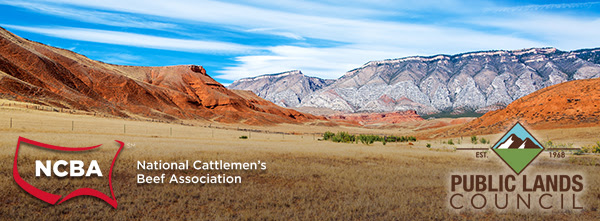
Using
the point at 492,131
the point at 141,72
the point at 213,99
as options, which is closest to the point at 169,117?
the point at 213,99

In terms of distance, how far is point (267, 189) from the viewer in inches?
521

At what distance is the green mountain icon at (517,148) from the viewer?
13.8m

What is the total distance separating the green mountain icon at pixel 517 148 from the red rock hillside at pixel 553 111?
157ft

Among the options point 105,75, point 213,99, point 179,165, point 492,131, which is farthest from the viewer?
point 213,99

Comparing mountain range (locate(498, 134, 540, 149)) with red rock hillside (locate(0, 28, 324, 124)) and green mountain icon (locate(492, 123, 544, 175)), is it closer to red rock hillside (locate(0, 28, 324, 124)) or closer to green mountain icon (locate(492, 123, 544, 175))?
green mountain icon (locate(492, 123, 544, 175))

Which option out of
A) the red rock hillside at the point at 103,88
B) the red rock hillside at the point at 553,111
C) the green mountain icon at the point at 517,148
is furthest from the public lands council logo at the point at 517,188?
the red rock hillside at the point at 103,88

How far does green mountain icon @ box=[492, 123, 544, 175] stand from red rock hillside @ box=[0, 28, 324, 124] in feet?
274

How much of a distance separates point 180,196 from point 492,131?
6264 centimetres

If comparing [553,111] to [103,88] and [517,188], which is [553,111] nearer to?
[517,188]

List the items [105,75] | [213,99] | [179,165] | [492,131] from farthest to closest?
[213,99], [105,75], [492,131], [179,165]

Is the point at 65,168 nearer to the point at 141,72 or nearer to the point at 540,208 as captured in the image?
the point at 540,208

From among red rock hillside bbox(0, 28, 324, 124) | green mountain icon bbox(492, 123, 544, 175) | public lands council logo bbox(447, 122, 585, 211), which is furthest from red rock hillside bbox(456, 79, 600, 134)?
red rock hillside bbox(0, 28, 324, 124)

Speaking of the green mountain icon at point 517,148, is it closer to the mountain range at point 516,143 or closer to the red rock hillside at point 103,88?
the mountain range at point 516,143

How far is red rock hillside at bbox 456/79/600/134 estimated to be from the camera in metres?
56.3
